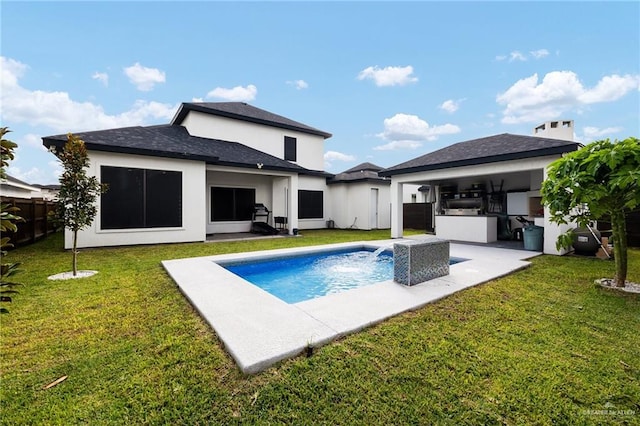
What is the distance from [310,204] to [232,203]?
5163mm

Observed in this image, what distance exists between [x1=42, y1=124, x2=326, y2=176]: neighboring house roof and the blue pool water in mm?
6033

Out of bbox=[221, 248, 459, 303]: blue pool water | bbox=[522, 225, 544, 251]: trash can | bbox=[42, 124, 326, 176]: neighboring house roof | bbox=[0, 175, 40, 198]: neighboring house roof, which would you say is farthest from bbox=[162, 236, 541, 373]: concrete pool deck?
bbox=[0, 175, 40, 198]: neighboring house roof

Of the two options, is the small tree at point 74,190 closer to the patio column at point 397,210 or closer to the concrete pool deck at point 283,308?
the concrete pool deck at point 283,308

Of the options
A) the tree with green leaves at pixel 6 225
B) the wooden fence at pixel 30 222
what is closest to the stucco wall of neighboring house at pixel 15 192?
the wooden fence at pixel 30 222

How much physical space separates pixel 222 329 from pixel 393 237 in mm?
10633

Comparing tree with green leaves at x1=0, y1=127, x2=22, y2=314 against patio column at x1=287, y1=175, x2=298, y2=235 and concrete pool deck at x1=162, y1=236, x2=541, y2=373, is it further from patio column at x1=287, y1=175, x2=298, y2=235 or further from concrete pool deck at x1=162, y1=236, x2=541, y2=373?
patio column at x1=287, y1=175, x2=298, y2=235

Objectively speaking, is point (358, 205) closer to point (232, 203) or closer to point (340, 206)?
point (340, 206)

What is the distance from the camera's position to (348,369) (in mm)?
2463

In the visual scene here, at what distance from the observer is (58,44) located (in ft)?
31.8

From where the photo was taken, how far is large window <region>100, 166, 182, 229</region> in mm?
9531

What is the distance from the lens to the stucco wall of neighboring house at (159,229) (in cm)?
930

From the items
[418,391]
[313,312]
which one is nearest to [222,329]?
[313,312]

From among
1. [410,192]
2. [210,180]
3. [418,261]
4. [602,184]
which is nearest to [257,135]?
[210,180]

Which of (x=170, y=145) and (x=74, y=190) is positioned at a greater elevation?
(x=170, y=145)
